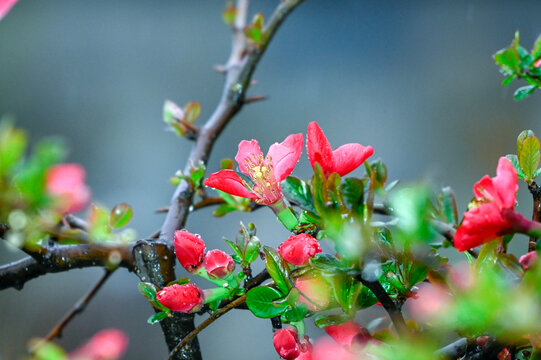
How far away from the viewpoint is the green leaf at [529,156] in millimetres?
299

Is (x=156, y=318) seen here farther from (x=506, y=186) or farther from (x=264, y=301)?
(x=506, y=186)

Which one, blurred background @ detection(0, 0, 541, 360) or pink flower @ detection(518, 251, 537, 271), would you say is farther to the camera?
blurred background @ detection(0, 0, 541, 360)

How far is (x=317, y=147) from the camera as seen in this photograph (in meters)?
0.26

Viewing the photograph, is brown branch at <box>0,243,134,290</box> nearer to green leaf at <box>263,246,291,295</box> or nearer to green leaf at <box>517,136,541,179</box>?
green leaf at <box>263,246,291,295</box>

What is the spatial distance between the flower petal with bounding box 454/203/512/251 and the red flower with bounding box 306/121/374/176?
7 cm

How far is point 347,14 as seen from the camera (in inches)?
53.9

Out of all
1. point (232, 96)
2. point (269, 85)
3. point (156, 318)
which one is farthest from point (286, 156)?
point (269, 85)

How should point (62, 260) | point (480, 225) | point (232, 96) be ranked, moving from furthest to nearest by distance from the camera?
point (232, 96) < point (62, 260) < point (480, 225)

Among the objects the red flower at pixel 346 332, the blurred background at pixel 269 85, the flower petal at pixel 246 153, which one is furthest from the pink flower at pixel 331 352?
the blurred background at pixel 269 85

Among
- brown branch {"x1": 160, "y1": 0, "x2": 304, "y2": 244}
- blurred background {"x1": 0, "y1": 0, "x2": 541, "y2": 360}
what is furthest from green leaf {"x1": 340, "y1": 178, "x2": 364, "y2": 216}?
blurred background {"x1": 0, "y1": 0, "x2": 541, "y2": 360}

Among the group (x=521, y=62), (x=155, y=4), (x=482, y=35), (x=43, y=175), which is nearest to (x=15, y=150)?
(x=43, y=175)

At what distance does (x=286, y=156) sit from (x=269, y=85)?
1.09 metres

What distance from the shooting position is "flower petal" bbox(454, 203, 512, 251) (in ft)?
0.73

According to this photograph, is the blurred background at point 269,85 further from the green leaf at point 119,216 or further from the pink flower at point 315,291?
the pink flower at point 315,291
